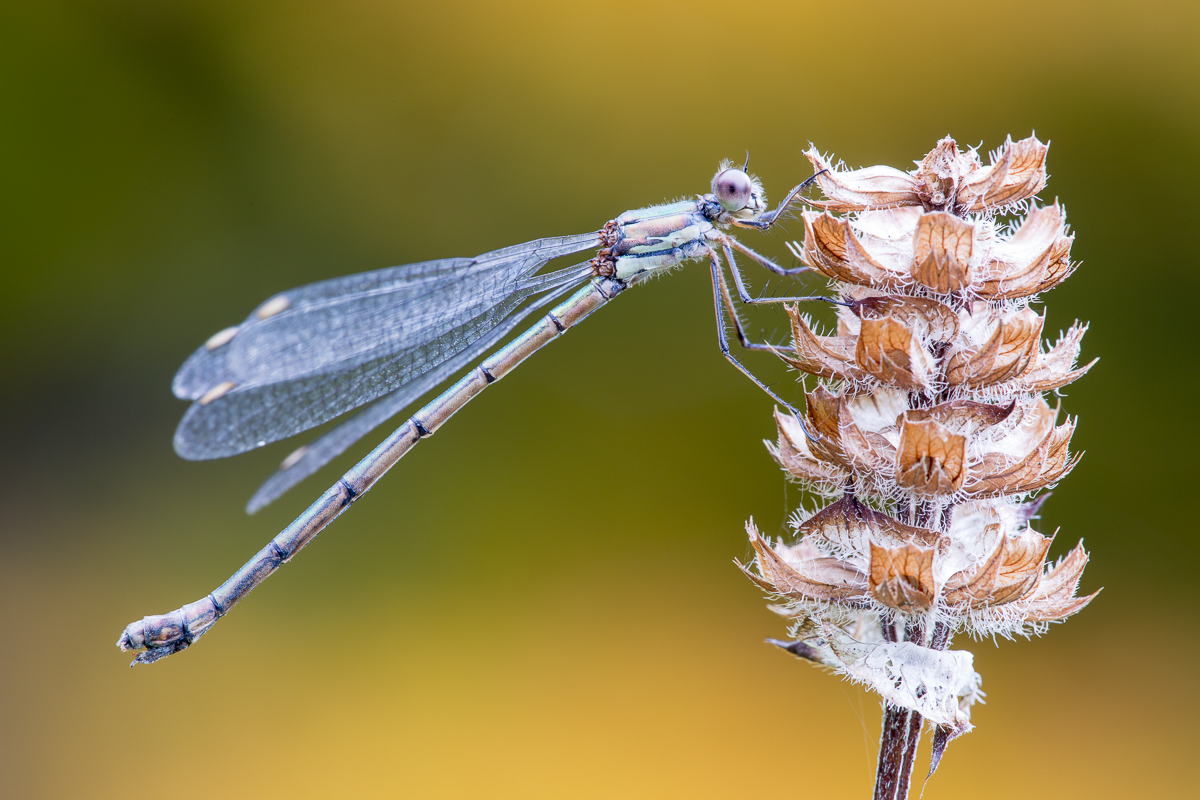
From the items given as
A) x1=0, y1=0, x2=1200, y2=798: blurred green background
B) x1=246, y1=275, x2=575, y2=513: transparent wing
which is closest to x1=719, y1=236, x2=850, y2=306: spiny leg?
x1=246, y1=275, x2=575, y2=513: transparent wing

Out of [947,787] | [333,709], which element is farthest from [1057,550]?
[333,709]

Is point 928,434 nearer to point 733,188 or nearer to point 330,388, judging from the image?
point 733,188

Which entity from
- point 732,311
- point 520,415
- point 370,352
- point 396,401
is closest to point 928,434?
point 732,311

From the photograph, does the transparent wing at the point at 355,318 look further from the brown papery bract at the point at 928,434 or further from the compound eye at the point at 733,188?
the brown papery bract at the point at 928,434

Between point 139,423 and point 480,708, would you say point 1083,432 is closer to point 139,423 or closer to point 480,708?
point 480,708

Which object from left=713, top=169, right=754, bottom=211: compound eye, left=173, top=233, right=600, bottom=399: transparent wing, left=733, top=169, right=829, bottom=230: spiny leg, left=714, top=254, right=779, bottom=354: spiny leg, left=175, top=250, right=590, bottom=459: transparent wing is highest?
left=173, top=233, right=600, bottom=399: transparent wing

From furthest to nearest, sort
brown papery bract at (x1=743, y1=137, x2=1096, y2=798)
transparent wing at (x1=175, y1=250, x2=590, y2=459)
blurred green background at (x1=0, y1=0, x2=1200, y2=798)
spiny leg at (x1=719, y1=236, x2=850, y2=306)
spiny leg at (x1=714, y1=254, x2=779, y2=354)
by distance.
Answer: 1. blurred green background at (x1=0, y1=0, x2=1200, y2=798)
2. transparent wing at (x1=175, y1=250, x2=590, y2=459)
3. spiny leg at (x1=714, y1=254, x2=779, y2=354)
4. spiny leg at (x1=719, y1=236, x2=850, y2=306)
5. brown papery bract at (x1=743, y1=137, x2=1096, y2=798)

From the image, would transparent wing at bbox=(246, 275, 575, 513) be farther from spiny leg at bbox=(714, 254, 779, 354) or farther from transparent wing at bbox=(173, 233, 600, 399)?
spiny leg at bbox=(714, 254, 779, 354)
